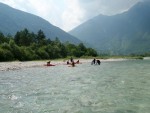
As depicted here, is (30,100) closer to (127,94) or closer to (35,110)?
(35,110)

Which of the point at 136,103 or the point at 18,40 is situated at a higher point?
the point at 18,40

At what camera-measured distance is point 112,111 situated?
68.2ft

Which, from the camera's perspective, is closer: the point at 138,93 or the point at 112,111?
the point at 112,111

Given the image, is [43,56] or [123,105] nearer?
[123,105]

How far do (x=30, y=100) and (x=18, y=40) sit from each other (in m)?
152

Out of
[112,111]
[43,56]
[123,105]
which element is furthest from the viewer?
[43,56]

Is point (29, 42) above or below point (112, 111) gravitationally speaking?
above

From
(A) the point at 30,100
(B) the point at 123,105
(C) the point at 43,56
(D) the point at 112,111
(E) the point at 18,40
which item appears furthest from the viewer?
(E) the point at 18,40

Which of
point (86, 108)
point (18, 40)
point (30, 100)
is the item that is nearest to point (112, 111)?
point (86, 108)

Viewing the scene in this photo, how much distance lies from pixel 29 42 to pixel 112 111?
524 ft

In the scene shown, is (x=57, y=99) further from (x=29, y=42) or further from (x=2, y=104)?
(x=29, y=42)

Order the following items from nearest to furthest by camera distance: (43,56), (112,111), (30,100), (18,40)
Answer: (112,111)
(30,100)
(43,56)
(18,40)

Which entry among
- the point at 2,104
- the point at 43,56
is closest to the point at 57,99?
the point at 2,104

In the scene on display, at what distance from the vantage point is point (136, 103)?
78.2 feet
